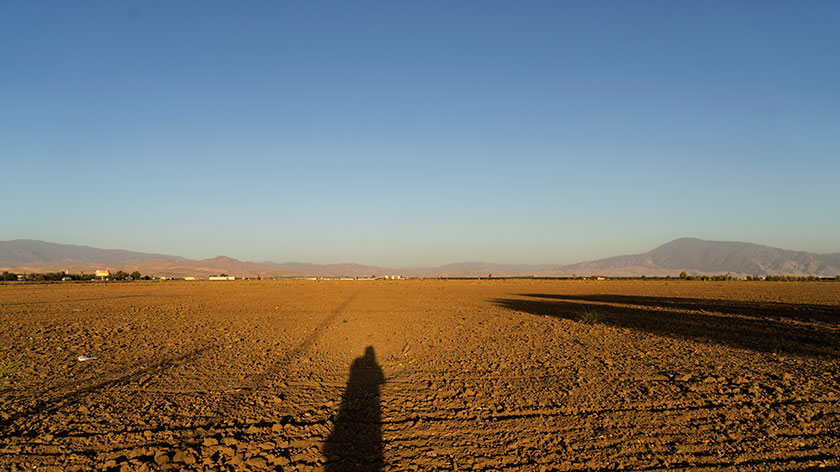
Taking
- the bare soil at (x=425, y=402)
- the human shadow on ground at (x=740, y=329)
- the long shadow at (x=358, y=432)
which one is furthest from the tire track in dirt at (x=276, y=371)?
the human shadow on ground at (x=740, y=329)

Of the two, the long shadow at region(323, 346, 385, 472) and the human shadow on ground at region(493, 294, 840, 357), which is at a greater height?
the long shadow at region(323, 346, 385, 472)

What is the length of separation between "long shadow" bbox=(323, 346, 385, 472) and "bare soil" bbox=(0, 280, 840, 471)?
28 millimetres

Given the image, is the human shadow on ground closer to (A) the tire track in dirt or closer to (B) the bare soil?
(B) the bare soil

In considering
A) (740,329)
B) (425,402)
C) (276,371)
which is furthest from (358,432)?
(740,329)

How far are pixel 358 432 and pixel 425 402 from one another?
62.1 inches

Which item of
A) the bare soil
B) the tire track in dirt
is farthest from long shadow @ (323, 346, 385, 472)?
the tire track in dirt

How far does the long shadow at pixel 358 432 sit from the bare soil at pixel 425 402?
1.1 inches

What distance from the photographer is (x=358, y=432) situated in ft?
19.0

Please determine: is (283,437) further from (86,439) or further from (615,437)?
(615,437)

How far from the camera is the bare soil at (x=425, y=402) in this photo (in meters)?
4.91

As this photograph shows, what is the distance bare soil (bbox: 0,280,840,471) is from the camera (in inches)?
193

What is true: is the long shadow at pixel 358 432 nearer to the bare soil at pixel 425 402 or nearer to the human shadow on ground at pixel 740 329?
the bare soil at pixel 425 402

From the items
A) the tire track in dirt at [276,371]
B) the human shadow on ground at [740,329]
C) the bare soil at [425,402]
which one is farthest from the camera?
the human shadow on ground at [740,329]

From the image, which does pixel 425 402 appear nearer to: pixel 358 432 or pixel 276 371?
pixel 358 432
